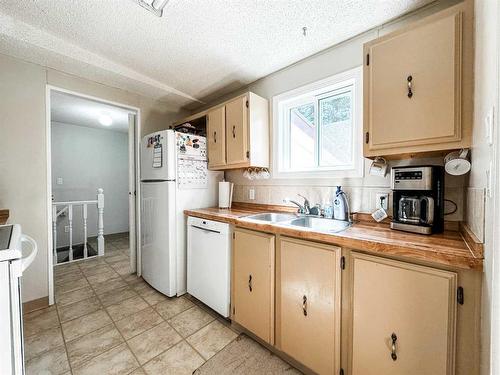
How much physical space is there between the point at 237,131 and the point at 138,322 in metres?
1.95

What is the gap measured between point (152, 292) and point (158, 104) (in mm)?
2362

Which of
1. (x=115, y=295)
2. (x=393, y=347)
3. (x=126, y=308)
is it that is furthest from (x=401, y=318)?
(x=115, y=295)

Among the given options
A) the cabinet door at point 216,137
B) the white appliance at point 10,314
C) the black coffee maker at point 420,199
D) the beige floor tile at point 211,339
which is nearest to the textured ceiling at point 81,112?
the cabinet door at point 216,137

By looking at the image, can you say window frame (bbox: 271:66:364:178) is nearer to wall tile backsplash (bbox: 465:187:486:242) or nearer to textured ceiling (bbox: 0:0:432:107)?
textured ceiling (bbox: 0:0:432:107)

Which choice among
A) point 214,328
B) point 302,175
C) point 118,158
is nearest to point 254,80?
point 302,175

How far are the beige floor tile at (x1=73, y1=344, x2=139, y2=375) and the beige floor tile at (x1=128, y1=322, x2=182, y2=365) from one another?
48 mm

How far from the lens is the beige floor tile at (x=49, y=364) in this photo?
131cm

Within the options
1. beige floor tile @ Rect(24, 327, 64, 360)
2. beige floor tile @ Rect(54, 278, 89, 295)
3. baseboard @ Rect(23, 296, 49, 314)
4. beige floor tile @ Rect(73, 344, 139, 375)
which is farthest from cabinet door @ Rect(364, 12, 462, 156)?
beige floor tile @ Rect(54, 278, 89, 295)

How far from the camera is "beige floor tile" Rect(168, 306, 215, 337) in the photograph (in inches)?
67.3

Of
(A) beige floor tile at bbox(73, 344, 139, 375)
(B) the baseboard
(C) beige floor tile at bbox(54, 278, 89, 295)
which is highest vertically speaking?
(B) the baseboard

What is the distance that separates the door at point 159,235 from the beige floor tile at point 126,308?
0.71ft

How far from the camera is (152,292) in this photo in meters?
2.33

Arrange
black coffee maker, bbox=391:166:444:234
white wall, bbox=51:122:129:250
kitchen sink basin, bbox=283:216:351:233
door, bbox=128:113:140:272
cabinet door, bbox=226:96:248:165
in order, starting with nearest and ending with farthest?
black coffee maker, bbox=391:166:444:234, kitchen sink basin, bbox=283:216:351:233, cabinet door, bbox=226:96:248:165, door, bbox=128:113:140:272, white wall, bbox=51:122:129:250

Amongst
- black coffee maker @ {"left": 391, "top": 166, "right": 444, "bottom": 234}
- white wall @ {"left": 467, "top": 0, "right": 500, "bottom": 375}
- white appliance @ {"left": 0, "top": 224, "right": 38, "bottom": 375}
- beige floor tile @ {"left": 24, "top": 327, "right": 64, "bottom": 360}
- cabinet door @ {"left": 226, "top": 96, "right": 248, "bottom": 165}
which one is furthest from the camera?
cabinet door @ {"left": 226, "top": 96, "right": 248, "bottom": 165}
